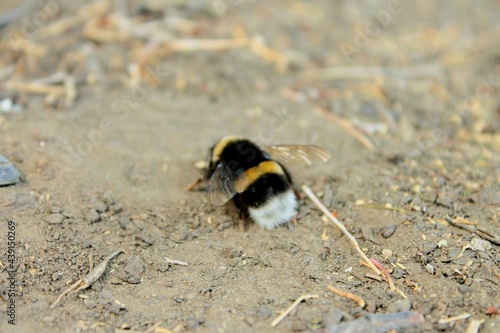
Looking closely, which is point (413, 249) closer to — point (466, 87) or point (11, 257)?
point (11, 257)

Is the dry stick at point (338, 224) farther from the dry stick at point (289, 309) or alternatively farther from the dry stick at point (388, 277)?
the dry stick at point (289, 309)

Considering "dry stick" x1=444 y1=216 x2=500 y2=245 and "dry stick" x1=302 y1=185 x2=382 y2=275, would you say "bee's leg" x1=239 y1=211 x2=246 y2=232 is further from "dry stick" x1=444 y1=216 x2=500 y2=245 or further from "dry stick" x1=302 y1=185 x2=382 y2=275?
"dry stick" x1=444 y1=216 x2=500 y2=245

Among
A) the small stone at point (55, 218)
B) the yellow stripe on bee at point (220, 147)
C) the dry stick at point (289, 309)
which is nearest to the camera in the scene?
the dry stick at point (289, 309)

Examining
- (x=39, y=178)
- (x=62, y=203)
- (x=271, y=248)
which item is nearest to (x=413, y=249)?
Result: (x=271, y=248)

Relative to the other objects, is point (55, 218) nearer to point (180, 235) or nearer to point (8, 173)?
point (8, 173)

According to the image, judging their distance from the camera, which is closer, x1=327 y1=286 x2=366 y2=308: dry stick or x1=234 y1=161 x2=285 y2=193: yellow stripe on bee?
x1=327 y1=286 x2=366 y2=308: dry stick

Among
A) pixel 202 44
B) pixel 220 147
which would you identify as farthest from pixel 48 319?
pixel 202 44

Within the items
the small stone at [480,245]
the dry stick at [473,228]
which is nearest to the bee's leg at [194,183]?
the dry stick at [473,228]

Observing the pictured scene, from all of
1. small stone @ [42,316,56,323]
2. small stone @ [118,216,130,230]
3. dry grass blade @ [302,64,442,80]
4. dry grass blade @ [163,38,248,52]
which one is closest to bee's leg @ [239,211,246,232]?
small stone @ [118,216,130,230]
